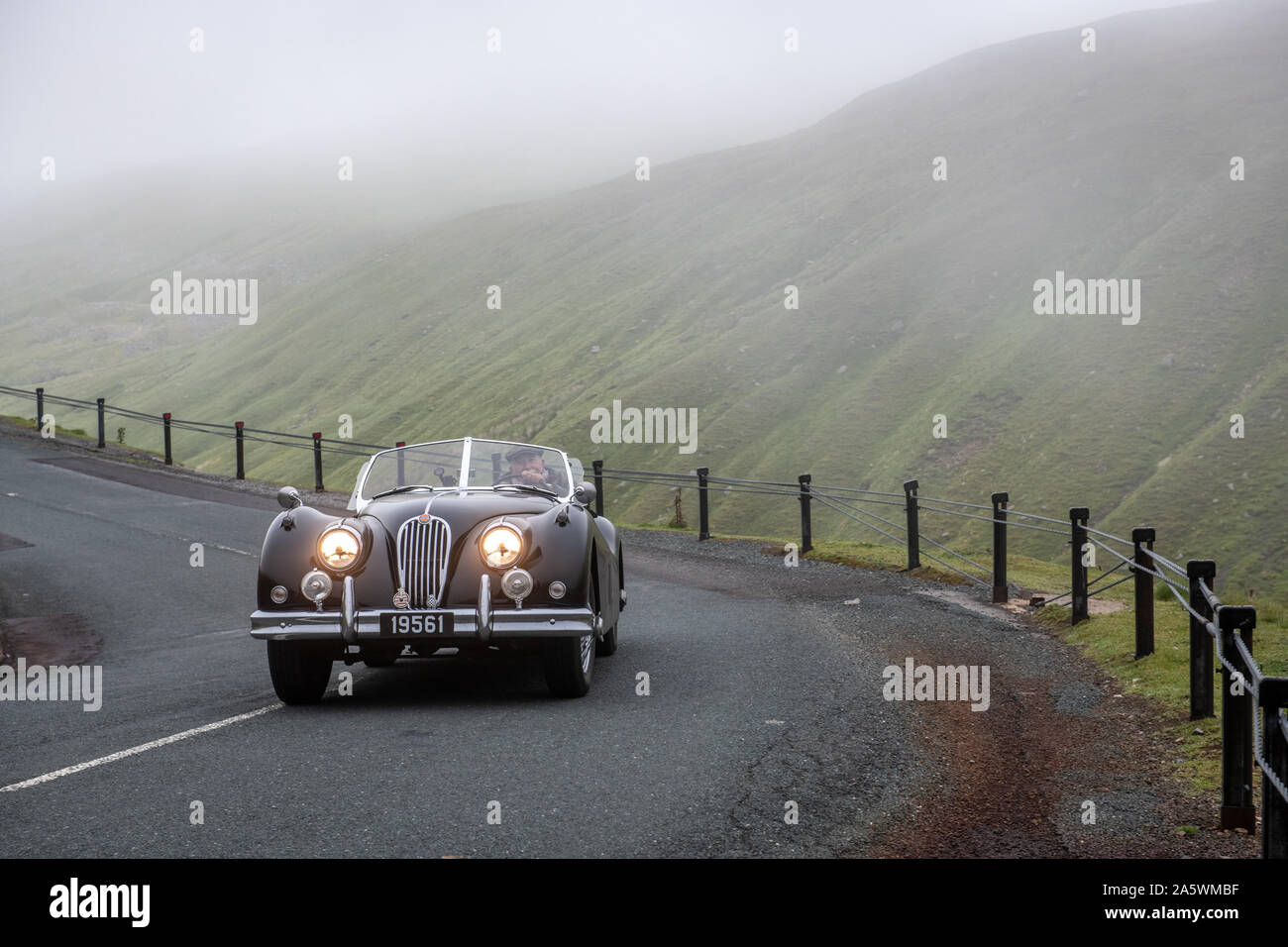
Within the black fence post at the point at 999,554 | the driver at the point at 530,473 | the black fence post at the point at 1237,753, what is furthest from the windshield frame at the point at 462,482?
the black fence post at the point at 999,554

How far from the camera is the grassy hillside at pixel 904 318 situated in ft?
186

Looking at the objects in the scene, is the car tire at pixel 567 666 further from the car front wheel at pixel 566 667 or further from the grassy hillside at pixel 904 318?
the grassy hillside at pixel 904 318

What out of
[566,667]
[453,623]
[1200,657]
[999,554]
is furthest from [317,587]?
[999,554]

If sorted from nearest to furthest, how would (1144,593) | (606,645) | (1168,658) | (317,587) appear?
(317,587) → (1168,658) → (1144,593) → (606,645)

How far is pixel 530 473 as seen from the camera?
970 centimetres

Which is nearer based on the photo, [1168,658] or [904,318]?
[1168,658]

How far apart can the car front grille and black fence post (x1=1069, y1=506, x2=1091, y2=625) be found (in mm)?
6745

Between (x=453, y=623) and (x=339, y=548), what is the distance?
0.97 m

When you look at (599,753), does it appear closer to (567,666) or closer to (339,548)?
A: (567,666)

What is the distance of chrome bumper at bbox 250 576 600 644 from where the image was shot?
25.3 ft

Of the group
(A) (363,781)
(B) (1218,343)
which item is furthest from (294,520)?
(B) (1218,343)

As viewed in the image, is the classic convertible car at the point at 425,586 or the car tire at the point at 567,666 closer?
the classic convertible car at the point at 425,586

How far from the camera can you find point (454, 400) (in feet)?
319
